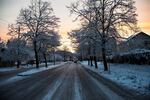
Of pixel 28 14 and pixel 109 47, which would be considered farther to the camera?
pixel 28 14

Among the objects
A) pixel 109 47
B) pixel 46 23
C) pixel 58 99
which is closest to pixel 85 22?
pixel 109 47

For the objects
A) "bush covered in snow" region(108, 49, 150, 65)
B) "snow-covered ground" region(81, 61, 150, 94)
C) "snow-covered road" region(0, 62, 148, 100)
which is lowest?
"snow-covered road" region(0, 62, 148, 100)

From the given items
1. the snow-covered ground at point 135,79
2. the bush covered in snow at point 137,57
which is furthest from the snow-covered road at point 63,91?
the bush covered in snow at point 137,57

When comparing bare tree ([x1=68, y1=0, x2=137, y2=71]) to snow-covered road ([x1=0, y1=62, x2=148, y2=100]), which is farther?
bare tree ([x1=68, y1=0, x2=137, y2=71])

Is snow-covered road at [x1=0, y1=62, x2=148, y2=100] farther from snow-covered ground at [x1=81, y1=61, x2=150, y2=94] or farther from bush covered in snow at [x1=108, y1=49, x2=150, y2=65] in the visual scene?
bush covered in snow at [x1=108, y1=49, x2=150, y2=65]

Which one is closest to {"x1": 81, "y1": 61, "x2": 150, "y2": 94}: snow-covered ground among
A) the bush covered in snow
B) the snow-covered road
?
the snow-covered road

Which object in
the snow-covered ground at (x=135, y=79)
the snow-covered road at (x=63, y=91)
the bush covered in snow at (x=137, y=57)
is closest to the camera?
the snow-covered road at (x=63, y=91)

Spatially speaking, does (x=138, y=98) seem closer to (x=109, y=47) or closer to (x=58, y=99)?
(x=58, y=99)

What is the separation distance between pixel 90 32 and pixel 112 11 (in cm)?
456

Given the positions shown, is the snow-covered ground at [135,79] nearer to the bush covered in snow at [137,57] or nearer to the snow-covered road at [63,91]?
the snow-covered road at [63,91]

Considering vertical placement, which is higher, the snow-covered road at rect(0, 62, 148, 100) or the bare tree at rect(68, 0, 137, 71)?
the bare tree at rect(68, 0, 137, 71)

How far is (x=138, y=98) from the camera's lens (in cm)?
1187

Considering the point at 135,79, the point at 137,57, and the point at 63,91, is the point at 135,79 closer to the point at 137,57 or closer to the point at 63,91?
the point at 63,91

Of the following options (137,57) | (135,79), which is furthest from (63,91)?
(137,57)
